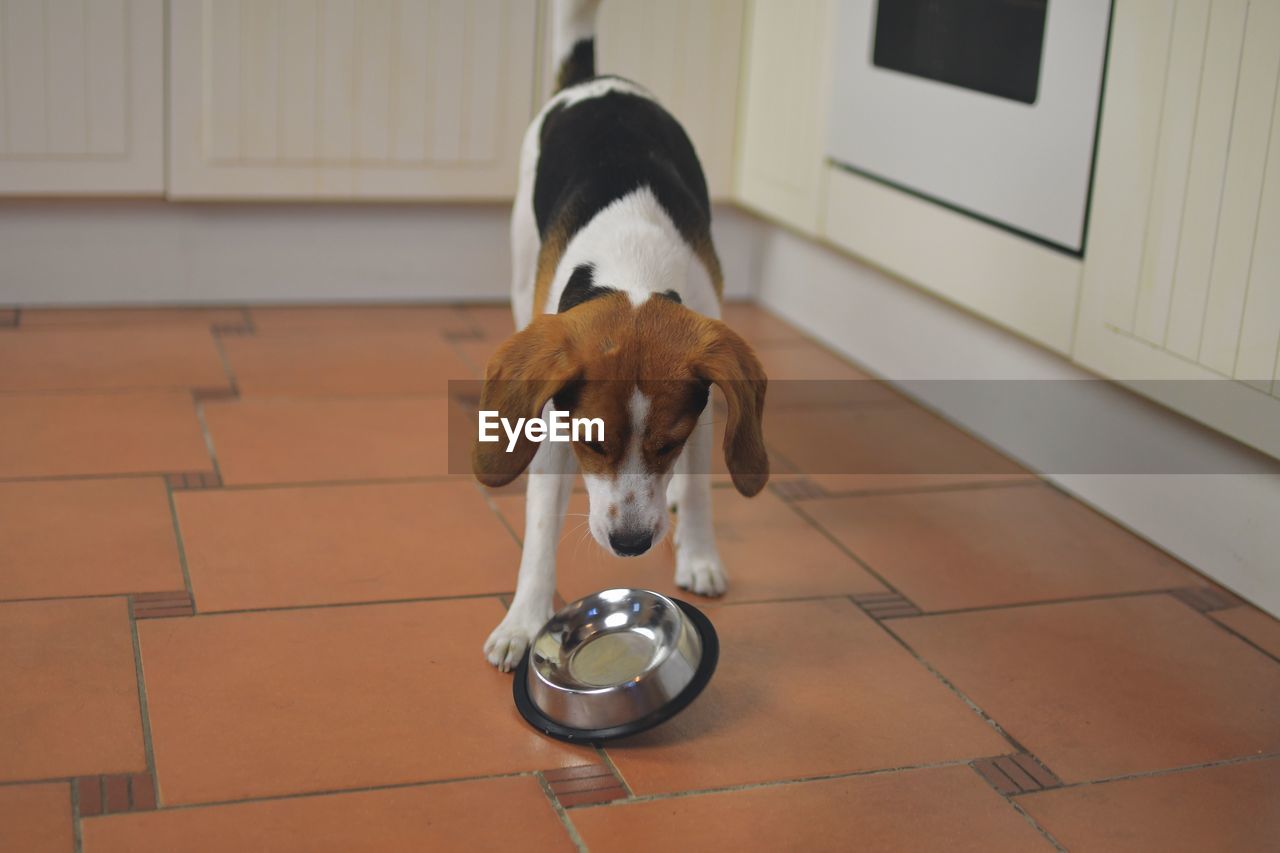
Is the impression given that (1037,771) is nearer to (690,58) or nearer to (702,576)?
(702,576)

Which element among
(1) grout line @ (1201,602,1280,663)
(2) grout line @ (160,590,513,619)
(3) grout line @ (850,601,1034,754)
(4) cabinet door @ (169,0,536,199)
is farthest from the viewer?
(4) cabinet door @ (169,0,536,199)

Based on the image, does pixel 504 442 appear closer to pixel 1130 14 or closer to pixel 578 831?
pixel 578 831

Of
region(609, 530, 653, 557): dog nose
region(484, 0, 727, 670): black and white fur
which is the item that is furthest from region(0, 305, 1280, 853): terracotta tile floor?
region(609, 530, 653, 557): dog nose

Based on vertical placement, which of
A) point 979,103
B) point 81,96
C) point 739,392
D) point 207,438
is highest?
point 979,103

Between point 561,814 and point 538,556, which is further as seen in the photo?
point 538,556

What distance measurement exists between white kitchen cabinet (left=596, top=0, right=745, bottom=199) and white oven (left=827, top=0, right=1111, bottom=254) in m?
0.51

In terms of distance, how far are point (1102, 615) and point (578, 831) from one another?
121cm

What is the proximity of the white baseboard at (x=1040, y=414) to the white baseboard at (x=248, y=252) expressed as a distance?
0.49 metres

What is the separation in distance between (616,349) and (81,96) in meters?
2.40

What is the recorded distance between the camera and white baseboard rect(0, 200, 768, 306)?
3.84 meters

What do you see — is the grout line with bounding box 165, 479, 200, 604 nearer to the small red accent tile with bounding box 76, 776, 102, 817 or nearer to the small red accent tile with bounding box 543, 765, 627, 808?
the small red accent tile with bounding box 76, 776, 102, 817

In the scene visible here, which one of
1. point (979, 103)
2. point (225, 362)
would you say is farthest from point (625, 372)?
point (225, 362)

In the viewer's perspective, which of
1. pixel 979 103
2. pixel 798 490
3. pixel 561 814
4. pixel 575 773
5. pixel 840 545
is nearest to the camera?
pixel 561 814

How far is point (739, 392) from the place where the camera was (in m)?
1.94
